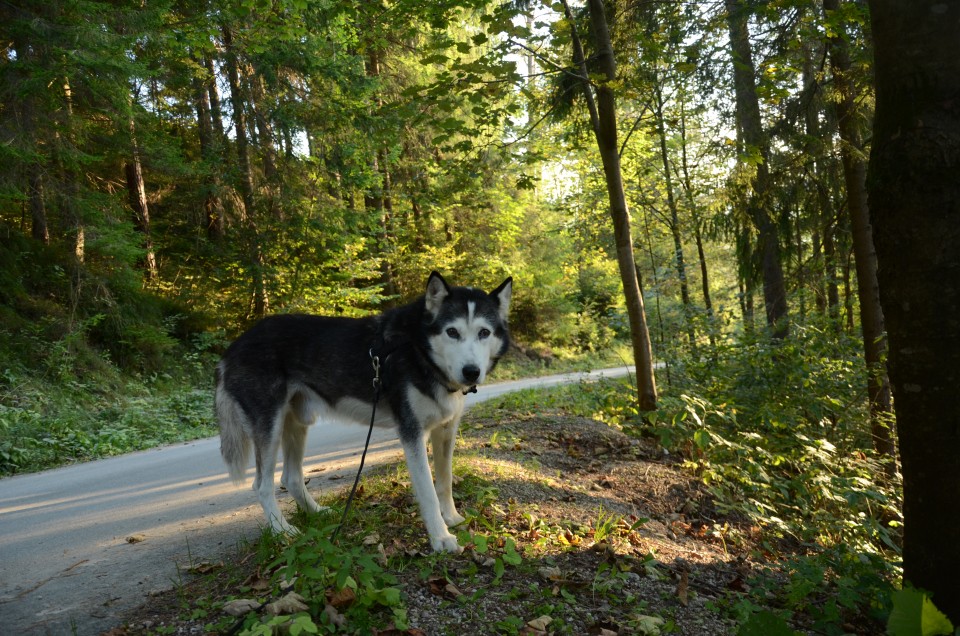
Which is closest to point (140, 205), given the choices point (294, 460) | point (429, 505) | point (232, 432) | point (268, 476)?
point (232, 432)

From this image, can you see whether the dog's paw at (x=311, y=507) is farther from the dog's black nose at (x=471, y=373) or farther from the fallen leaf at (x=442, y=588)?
the dog's black nose at (x=471, y=373)

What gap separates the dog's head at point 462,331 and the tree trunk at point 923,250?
2392 millimetres

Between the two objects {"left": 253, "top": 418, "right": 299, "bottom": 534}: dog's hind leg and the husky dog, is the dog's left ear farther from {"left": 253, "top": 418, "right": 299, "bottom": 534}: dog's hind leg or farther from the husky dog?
{"left": 253, "top": 418, "right": 299, "bottom": 534}: dog's hind leg

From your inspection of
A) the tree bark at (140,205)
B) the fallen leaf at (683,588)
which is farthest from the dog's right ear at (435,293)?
the tree bark at (140,205)

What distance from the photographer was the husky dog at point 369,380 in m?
4.09

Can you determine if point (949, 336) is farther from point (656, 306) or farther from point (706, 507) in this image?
point (656, 306)

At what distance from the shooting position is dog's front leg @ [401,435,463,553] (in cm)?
389

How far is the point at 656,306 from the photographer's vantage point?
1015 cm

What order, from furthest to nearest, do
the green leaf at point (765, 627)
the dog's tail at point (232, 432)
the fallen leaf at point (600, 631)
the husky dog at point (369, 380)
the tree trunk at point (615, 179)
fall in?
1. the tree trunk at point (615, 179)
2. the dog's tail at point (232, 432)
3. the husky dog at point (369, 380)
4. the fallen leaf at point (600, 631)
5. the green leaf at point (765, 627)

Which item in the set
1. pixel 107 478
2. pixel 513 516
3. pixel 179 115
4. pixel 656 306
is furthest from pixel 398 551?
pixel 179 115

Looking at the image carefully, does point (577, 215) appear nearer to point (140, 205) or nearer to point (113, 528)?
point (140, 205)

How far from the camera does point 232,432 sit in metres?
4.67

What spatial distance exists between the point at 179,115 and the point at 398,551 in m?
19.6

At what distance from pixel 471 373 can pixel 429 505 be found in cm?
95
